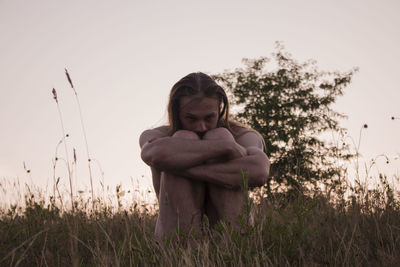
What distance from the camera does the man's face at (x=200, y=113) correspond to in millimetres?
3549

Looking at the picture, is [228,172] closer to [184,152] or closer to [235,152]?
[235,152]

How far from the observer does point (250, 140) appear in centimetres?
367

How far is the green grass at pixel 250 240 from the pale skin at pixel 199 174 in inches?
7.9

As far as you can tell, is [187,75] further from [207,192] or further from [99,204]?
[99,204]

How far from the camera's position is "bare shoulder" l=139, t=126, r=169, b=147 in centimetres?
375

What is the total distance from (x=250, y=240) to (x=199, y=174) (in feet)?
3.01

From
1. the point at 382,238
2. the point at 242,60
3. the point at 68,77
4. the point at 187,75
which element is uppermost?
Result: the point at 242,60

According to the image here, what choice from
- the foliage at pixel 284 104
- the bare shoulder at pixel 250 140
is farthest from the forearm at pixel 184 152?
the foliage at pixel 284 104

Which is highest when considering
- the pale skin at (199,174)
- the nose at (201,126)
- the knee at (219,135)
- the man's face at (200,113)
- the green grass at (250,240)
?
the man's face at (200,113)

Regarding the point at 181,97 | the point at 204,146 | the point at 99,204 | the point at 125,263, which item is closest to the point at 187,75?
the point at 181,97

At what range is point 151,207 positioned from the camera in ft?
17.3

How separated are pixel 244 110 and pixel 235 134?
18.3 metres

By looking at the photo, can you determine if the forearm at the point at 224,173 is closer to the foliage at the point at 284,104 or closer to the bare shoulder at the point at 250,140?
the bare shoulder at the point at 250,140

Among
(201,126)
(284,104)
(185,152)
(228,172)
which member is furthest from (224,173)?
(284,104)
